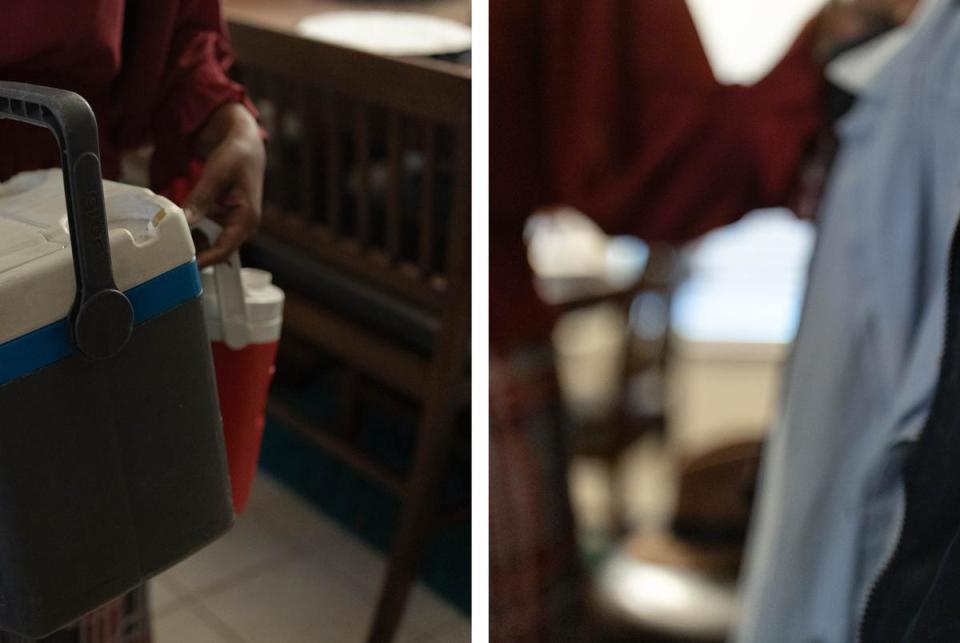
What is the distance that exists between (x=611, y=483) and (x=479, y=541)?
105cm

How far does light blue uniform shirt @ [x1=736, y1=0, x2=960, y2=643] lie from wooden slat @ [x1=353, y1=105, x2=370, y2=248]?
61cm

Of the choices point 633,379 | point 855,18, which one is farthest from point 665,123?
point 633,379

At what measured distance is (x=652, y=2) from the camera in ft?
2.73

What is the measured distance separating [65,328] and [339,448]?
929mm

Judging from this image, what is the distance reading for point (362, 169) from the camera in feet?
4.13

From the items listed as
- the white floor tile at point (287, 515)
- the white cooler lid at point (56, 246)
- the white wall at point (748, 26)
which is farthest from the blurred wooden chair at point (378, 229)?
the white cooler lid at point (56, 246)

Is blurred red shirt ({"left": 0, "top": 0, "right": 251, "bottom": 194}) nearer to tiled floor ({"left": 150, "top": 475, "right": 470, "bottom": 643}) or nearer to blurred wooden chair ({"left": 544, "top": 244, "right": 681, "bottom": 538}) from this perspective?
tiled floor ({"left": 150, "top": 475, "right": 470, "bottom": 643})

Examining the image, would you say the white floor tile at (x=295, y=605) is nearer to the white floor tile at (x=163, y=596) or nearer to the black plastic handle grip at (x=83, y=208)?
the white floor tile at (x=163, y=596)

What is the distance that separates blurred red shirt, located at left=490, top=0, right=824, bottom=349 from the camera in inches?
32.1

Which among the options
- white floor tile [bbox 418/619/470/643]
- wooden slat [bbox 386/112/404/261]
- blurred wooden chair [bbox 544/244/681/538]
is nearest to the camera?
white floor tile [bbox 418/619/470/643]

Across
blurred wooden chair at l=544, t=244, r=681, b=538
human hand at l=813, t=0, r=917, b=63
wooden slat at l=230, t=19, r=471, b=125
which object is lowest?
blurred wooden chair at l=544, t=244, r=681, b=538

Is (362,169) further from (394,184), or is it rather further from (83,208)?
(83,208)

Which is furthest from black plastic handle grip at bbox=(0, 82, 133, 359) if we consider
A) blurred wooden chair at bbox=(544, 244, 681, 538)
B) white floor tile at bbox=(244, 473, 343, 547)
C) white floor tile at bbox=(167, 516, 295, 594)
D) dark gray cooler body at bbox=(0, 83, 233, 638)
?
blurred wooden chair at bbox=(544, 244, 681, 538)

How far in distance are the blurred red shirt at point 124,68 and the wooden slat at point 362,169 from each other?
0.41m
